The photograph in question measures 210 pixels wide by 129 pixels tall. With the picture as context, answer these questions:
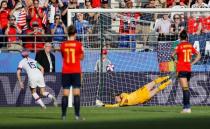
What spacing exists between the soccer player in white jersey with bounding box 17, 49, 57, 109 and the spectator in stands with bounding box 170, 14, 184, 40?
180 inches

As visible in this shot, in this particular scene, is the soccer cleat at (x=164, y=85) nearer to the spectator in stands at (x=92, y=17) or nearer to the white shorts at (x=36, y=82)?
the spectator in stands at (x=92, y=17)

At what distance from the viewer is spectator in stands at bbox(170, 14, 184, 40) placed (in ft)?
87.6

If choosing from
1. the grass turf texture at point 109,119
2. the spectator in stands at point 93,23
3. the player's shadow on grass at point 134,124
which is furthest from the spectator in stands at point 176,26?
the player's shadow on grass at point 134,124

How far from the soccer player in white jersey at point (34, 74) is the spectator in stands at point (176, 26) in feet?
15.0

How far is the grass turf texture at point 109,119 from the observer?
17109mm

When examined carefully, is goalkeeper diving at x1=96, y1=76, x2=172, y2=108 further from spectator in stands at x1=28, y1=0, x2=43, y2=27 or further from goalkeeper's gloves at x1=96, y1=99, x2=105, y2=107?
spectator in stands at x1=28, y1=0, x2=43, y2=27

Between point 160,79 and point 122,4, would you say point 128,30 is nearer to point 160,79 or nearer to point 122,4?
point 160,79

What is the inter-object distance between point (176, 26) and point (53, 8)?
542cm

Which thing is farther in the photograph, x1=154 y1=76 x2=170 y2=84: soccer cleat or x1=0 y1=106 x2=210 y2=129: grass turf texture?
x1=154 y1=76 x2=170 y2=84: soccer cleat

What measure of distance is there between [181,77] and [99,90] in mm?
4928

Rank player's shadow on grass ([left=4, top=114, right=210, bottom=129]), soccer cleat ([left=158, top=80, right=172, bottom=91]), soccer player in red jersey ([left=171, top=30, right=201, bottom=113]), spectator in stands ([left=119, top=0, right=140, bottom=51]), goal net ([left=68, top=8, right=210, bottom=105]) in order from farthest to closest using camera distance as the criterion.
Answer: spectator in stands ([left=119, top=0, right=140, bottom=51]), goal net ([left=68, top=8, right=210, bottom=105]), soccer cleat ([left=158, top=80, right=172, bottom=91]), soccer player in red jersey ([left=171, top=30, right=201, bottom=113]), player's shadow on grass ([left=4, top=114, right=210, bottom=129])

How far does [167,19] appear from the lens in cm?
2686

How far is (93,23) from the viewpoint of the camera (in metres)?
27.1

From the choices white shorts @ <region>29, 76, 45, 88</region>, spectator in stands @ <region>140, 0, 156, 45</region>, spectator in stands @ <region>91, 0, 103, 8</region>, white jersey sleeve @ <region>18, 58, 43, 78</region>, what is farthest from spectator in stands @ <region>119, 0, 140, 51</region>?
white shorts @ <region>29, 76, 45, 88</region>
